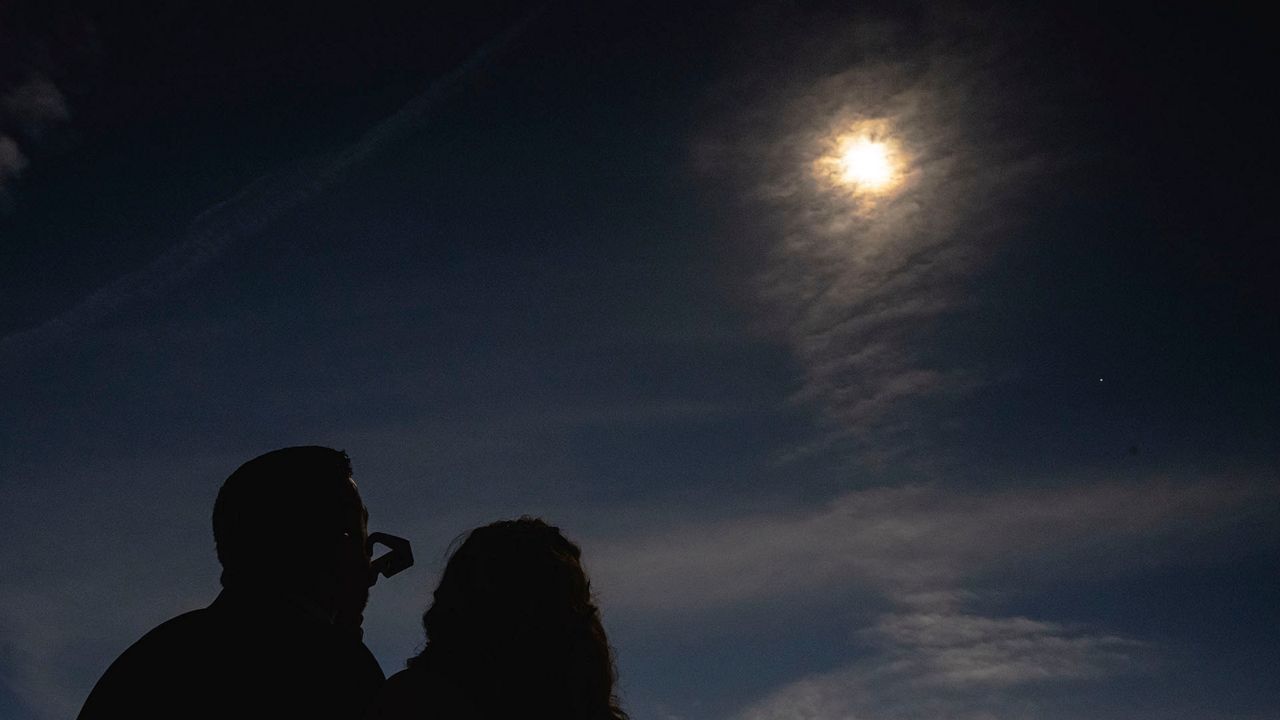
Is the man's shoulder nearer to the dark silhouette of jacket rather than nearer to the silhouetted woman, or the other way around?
the dark silhouette of jacket

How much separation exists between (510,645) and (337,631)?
826mm

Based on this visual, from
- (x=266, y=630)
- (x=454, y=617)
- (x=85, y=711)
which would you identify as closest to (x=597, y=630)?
(x=454, y=617)

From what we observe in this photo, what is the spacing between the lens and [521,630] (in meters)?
4.83

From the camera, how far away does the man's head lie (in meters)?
4.79

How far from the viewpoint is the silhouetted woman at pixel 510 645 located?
15.4ft

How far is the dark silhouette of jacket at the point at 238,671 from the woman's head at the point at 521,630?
464 millimetres

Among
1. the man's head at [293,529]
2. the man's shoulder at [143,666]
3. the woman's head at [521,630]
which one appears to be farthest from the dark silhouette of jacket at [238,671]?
the woman's head at [521,630]

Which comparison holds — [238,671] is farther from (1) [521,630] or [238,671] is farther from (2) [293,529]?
(1) [521,630]

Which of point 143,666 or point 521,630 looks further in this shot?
point 521,630

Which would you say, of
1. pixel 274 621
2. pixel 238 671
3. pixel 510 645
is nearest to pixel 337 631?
pixel 274 621

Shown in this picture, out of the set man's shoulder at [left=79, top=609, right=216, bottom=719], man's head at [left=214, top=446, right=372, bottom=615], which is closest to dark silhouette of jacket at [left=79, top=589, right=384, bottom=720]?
man's shoulder at [left=79, top=609, right=216, bottom=719]

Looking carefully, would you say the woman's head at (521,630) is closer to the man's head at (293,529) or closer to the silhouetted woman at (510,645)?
the silhouetted woman at (510,645)

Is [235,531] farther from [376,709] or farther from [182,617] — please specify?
[376,709]

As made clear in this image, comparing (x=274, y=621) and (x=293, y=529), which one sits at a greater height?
(x=293, y=529)
